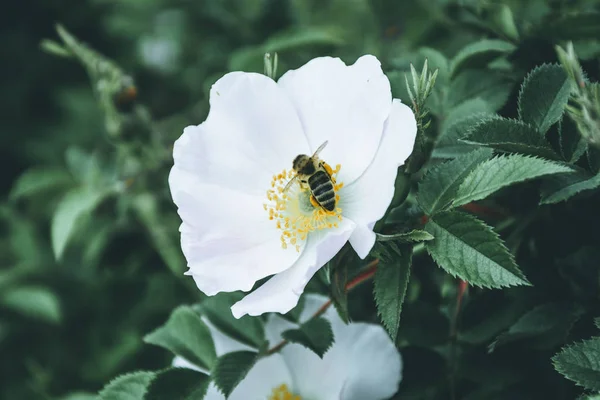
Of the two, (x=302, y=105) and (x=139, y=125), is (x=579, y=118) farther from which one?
(x=139, y=125)

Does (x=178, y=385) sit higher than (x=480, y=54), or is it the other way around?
(x=480, y=54)

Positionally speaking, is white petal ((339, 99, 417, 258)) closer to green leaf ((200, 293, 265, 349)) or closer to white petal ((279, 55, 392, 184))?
white petal ((279, 55, 392, 184))

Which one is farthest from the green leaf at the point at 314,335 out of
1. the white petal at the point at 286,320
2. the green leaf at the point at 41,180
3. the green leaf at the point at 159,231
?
the green leaf at the point at 41,180

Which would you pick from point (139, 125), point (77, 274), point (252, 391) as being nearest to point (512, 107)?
point (252, 391)

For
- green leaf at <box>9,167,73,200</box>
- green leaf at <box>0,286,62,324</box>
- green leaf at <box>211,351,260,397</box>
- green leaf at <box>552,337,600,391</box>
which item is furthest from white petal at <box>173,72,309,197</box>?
green leaf at <box>0,286,62,324</box>

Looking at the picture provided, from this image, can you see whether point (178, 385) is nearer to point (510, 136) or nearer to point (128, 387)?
point (128, 387)

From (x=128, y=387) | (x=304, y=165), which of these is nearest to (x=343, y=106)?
(x=304, y=165)

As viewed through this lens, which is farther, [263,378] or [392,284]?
[263,378]
